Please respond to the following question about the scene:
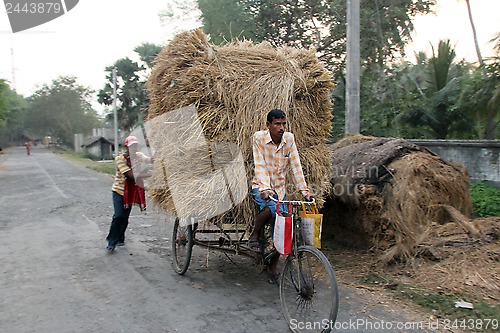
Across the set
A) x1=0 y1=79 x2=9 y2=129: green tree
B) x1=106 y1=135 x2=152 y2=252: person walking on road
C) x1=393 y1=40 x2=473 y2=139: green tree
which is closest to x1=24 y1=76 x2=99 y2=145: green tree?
x1=0 y1=79 x2=9 y2=129: green tree

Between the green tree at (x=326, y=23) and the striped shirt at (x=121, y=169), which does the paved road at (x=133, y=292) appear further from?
the green tree at (x=326, y=23)

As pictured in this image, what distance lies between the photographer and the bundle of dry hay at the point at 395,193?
5422 millimetres

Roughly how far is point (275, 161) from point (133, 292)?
2012 millimetres

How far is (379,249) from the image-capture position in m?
5.62

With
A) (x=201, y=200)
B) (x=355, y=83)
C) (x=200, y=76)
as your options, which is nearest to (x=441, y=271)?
(x=201, y=200)

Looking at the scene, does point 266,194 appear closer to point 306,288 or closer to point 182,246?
point 306,288

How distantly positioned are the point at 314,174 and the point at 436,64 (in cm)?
927

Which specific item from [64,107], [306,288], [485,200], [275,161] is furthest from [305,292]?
[64,107]

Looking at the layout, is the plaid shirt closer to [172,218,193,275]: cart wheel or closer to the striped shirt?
[172,218,193,275]: cart wheel

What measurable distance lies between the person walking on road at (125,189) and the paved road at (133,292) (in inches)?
12.1

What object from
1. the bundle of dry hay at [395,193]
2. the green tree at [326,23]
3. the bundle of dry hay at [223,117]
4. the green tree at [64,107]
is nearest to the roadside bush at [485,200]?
the bundle of dry hay at [395,193]

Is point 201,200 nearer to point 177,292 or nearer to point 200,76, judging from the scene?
point 177,292

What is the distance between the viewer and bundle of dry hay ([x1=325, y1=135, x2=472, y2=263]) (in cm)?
542

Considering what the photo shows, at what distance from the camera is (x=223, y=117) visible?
4793 mm
